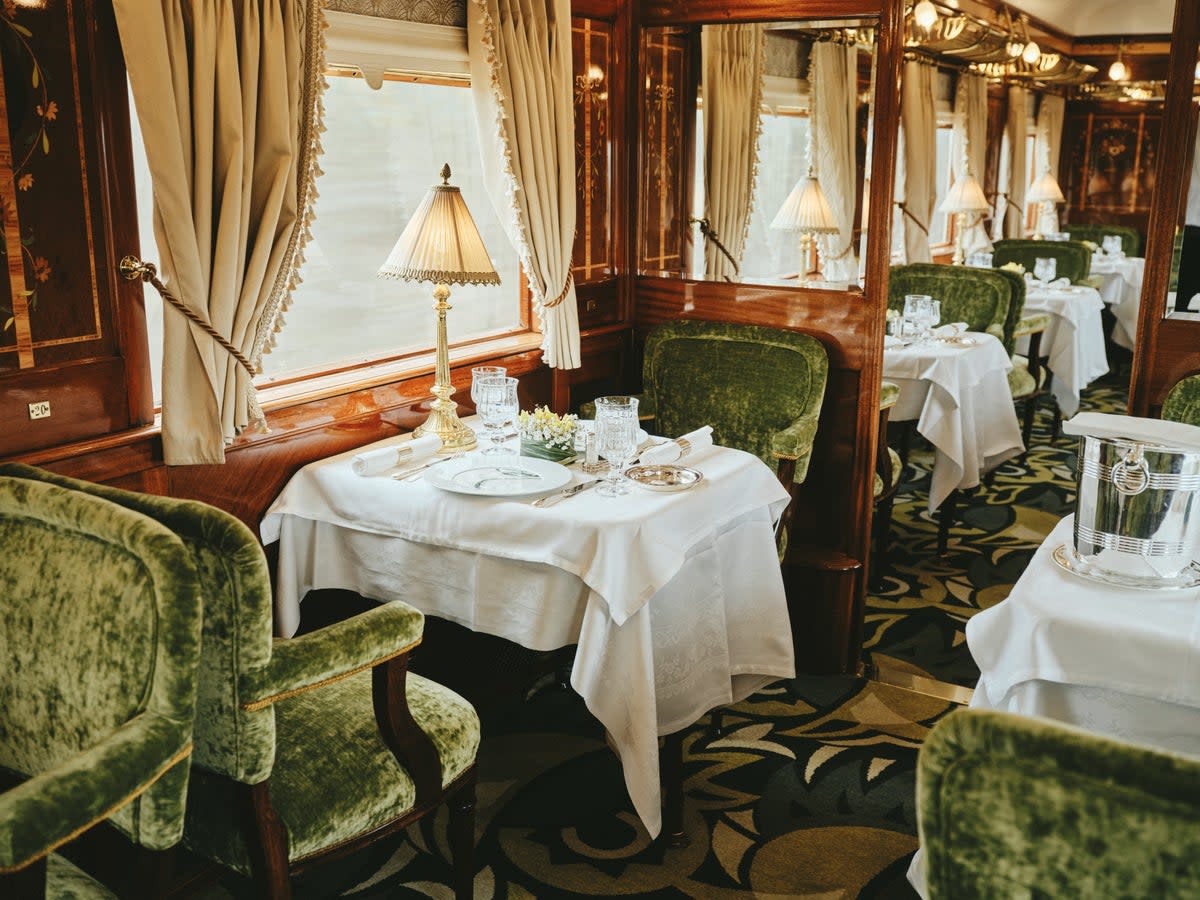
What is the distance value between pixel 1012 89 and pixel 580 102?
5.44 m

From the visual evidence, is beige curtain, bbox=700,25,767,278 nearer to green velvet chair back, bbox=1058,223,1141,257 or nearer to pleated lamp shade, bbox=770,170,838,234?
pleated lamp shade, bbox=770,170,838,234

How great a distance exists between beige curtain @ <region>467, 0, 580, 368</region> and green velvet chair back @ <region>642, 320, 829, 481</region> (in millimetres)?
329

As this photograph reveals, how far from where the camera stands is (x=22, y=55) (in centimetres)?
207

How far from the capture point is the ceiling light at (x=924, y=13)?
4.89 metres

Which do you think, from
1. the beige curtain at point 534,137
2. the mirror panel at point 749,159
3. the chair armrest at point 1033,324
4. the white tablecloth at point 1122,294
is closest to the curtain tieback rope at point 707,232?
the mirror panel at point 749,159

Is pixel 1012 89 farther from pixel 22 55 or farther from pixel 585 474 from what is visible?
pixel 22 55

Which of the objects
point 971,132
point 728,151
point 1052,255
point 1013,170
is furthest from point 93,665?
point 1013,170

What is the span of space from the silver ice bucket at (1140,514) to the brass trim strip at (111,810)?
1392mm

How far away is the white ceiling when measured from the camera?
26.0 feet

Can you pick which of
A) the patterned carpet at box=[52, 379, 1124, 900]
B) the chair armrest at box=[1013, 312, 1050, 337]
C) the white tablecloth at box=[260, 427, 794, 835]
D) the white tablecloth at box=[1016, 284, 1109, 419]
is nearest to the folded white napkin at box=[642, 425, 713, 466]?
the white tablecloth at box=[260, 427, 794, 835]

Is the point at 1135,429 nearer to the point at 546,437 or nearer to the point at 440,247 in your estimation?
the point at 546,437

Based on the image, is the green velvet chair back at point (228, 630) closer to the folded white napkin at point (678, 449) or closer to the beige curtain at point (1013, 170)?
the folded white napkin at point (678, 449)

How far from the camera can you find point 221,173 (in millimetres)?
2381

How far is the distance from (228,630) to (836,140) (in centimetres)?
262
